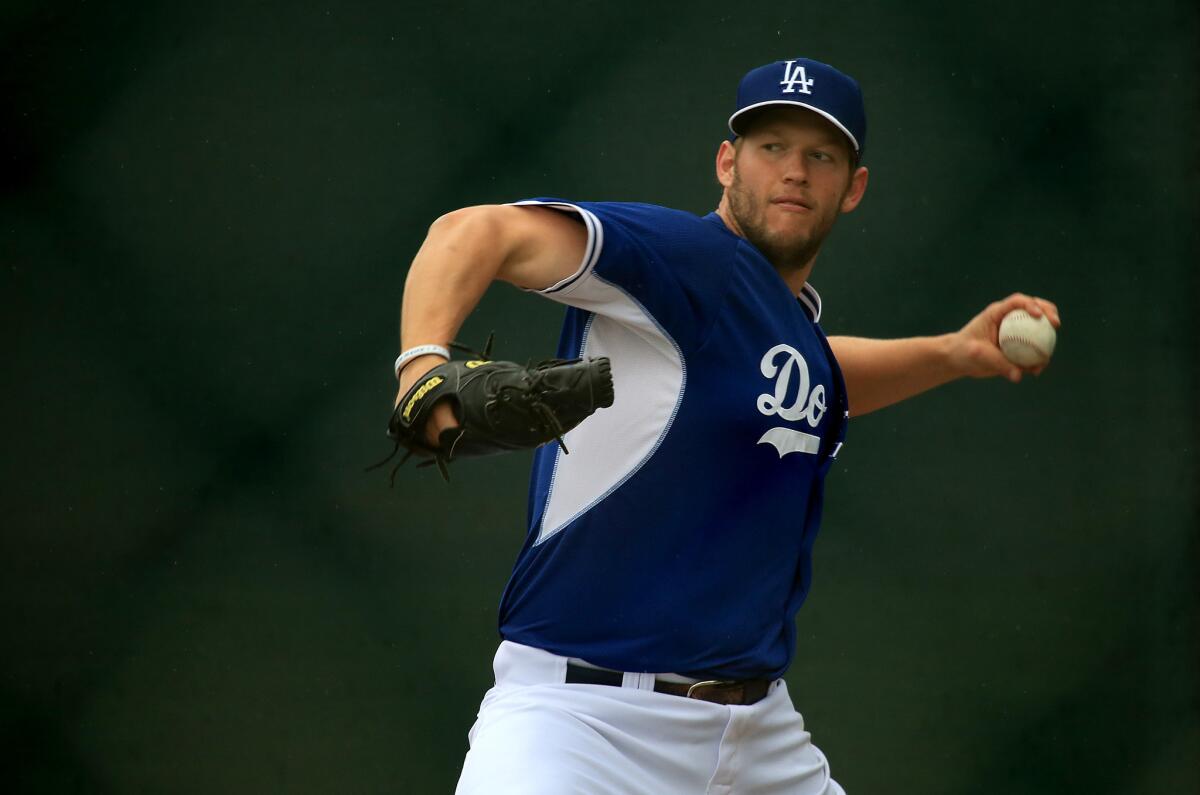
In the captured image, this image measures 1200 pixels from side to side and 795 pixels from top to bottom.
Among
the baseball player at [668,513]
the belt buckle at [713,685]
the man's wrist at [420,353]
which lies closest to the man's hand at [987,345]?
the baseball player at [668,513]

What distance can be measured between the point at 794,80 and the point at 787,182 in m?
0.18

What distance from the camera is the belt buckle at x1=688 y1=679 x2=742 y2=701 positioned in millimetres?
2407

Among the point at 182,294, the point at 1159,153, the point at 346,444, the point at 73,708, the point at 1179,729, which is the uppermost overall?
the point at 1159,153

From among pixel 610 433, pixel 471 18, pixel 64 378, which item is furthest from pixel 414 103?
pixel 610 433

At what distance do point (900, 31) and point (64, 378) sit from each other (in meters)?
2.18

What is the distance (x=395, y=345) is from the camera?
3.61 metres

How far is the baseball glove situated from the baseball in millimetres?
1087

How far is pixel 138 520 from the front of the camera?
3605 millimetres

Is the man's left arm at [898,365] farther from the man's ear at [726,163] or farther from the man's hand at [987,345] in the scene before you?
the man's ear at [726,163]

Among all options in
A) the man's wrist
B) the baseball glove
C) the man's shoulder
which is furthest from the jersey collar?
the man's wrist

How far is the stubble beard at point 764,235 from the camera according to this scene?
2.63 m

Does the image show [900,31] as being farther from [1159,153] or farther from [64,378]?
[64,378]

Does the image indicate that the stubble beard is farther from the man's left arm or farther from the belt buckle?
the belt buckle

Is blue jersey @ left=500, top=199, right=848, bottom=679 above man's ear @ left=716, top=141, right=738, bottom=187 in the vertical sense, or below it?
below
